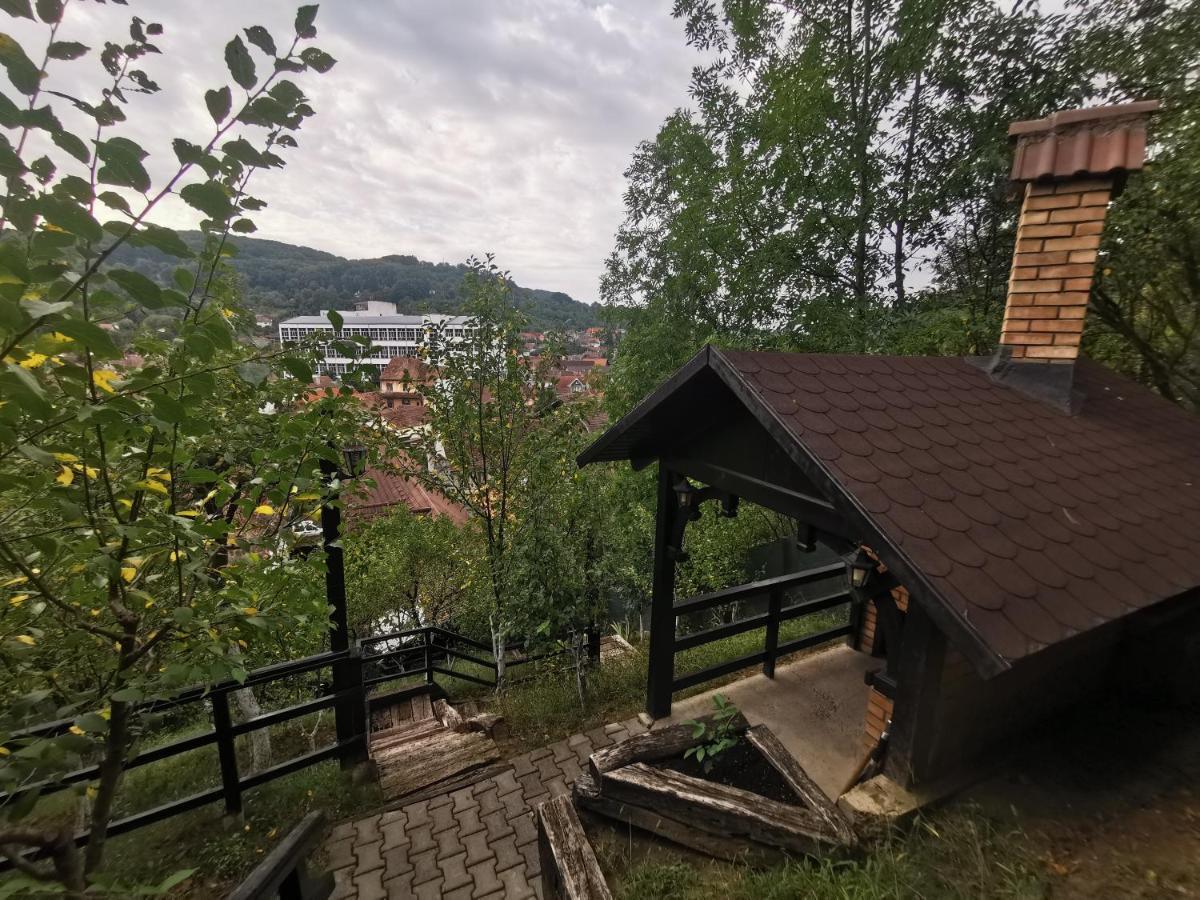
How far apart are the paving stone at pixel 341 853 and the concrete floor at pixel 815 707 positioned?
2687mm

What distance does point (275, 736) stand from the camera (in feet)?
19.9

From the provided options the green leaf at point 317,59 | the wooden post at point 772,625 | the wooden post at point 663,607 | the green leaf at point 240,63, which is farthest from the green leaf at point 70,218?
the wooden post at point 772,625

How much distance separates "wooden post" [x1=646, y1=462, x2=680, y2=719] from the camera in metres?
4.17

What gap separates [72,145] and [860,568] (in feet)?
10.8

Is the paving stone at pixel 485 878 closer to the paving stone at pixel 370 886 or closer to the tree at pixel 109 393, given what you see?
the paving stone at pixel 370 886

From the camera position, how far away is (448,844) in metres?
3.72

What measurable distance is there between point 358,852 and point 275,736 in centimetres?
331

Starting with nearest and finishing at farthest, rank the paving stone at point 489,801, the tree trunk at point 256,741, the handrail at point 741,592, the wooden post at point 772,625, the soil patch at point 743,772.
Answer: the soil patch at point 743,772 → the paving stone at point 489,801 → the handrail at point 741,592 → the wooden post at point 772,625 → the tree trunk at point 256,741

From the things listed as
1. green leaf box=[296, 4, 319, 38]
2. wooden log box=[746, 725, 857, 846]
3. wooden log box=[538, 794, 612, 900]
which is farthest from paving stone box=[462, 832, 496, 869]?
green leaf box=[296, 4, 319, 38]

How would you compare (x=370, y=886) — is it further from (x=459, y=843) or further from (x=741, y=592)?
(x=741, y=592)

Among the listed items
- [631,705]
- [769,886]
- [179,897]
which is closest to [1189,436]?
[769,886]

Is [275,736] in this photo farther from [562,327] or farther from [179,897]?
[562,327]

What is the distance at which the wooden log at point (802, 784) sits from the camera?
2.50 meters

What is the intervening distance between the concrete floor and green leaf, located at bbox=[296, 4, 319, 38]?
4.54 m
